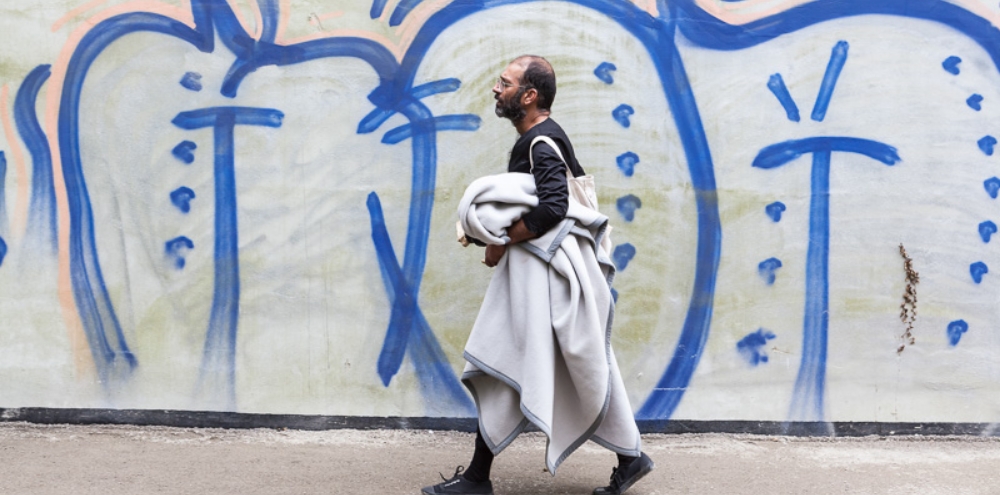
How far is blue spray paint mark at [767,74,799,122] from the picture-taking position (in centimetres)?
461

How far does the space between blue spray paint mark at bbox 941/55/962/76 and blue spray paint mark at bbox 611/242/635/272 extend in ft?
4.98

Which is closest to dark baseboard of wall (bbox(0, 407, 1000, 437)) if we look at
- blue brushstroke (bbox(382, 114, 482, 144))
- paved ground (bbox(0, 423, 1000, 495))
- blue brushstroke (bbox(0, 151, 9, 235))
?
paved ground (bbox(0, 423, 1000, 495))

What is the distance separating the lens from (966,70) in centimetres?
464

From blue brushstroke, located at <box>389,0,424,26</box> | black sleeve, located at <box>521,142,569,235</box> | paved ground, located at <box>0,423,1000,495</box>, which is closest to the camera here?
black sleeve, located at <box>521,142,569,235</box>

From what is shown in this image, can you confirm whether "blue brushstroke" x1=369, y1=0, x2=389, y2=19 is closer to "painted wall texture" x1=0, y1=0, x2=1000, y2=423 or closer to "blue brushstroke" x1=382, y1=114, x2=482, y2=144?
"painted wall texture" x1=0, y1=0, x2=1000, y2=423

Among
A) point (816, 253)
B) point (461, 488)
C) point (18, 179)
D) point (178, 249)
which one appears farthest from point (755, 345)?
point (18, 179)

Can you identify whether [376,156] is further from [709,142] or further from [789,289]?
[789,289]

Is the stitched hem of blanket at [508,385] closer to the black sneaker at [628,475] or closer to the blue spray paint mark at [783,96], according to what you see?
the black sneaker at [628,475]

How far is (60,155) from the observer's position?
4645mm

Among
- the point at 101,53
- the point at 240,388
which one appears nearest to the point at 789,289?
the point at 240,388

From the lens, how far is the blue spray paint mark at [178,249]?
4.65 m

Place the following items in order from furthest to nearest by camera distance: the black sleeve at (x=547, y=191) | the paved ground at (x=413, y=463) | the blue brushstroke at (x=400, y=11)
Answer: the blue brushstroke at (x=400, y=11)
the paved ground at (x=413, y=463)
the black sleeve at (x=547, y=191)

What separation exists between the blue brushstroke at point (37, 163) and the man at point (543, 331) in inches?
79.9

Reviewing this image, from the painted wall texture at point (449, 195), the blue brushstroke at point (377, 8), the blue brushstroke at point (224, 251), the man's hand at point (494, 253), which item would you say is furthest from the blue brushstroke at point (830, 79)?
the blue brushstroke at point (224, 251)
